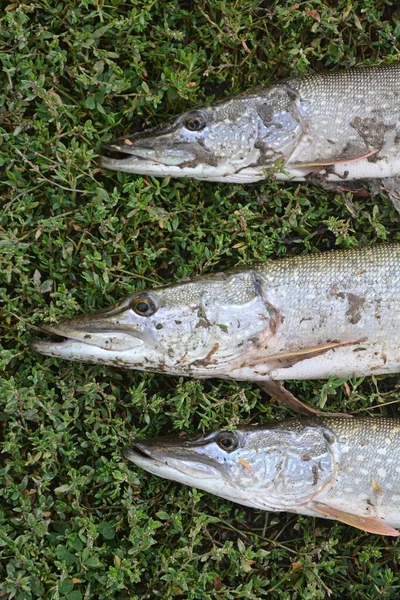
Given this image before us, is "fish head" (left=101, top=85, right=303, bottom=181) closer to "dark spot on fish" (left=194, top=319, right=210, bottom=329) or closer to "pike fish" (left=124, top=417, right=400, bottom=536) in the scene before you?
"dark spot on fish" (left=194, top=319, right=210, bottom=329)

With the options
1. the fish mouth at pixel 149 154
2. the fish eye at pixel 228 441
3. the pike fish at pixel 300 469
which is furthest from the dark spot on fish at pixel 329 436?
the fish mouth at pixel 149 154

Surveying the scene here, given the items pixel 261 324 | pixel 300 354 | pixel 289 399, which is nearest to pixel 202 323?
pixel 261 324

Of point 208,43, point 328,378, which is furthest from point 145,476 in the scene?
point 208,43

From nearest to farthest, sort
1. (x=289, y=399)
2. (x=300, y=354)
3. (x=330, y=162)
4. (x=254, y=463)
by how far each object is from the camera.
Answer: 1. (x=254, y=463)
2. (x=300, y=354)
3. (x=289, y=399)
4. (x=330, y=162)

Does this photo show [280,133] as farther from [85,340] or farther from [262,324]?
[85,340]

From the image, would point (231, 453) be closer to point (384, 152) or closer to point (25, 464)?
point (25, 464)

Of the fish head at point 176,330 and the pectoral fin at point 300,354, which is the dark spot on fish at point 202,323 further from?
the pectoral fin at point 300,354
